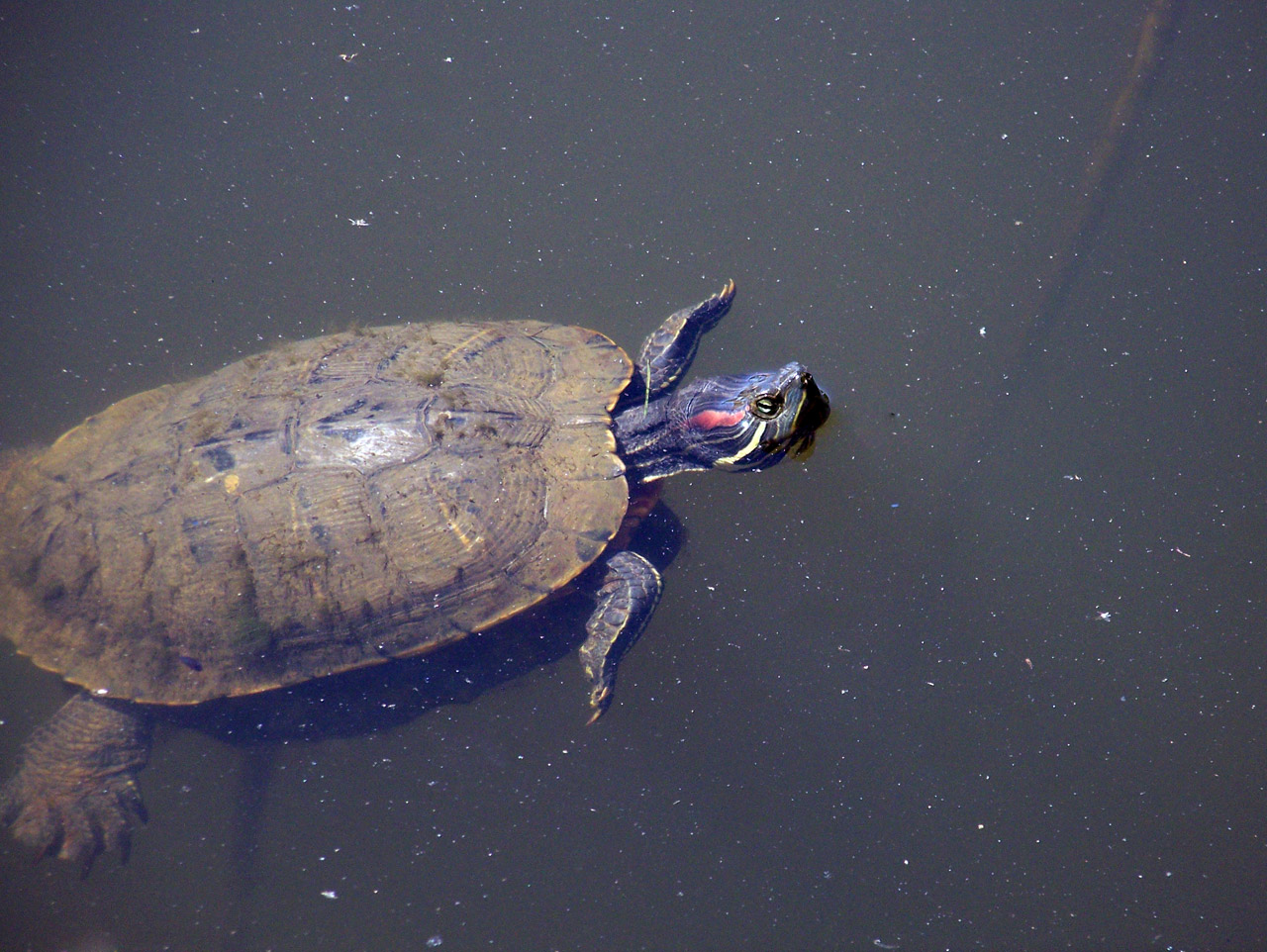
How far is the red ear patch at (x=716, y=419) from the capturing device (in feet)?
12.8

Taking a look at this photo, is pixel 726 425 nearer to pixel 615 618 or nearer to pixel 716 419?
pixel 716 419

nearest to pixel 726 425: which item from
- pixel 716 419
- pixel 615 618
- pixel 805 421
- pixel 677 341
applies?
pixel 716 419

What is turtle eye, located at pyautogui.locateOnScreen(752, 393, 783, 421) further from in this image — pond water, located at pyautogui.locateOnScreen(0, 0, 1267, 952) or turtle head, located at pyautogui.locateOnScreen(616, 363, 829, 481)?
pond water, located at pyautogui.locateOnScreen(0, 0, 1267, 952)

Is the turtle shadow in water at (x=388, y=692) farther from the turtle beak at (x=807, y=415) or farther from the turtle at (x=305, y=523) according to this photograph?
the turtle beak at (x=807, y=415)

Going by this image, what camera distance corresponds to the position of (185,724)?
4.22 metres

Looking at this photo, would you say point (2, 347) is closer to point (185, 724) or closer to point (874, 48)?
point (185, 724)

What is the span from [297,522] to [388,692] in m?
1.35

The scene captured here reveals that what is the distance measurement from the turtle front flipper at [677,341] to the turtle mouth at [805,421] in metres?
0.80

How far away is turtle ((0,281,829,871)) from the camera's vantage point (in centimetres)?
339

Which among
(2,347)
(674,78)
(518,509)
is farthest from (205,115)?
(518,509)

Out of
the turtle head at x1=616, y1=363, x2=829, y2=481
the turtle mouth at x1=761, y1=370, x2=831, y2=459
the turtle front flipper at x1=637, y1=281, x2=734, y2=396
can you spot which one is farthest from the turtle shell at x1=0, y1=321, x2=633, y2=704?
the turtle mouth at x1=761, y1=370, x2=831, y2=459

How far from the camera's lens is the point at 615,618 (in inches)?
156

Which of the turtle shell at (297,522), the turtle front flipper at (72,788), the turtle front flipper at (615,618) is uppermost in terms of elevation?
the turtle shell at (297,522)

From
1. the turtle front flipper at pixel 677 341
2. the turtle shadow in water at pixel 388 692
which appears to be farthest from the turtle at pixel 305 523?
the turtle front flipper at pixel 677 341
